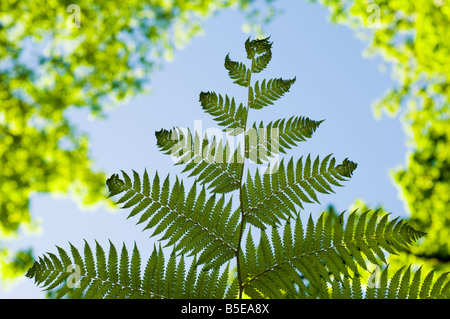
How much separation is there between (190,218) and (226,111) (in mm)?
265

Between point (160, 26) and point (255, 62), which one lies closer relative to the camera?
point (255, 62)

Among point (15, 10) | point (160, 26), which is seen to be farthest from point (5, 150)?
point (160, 26)

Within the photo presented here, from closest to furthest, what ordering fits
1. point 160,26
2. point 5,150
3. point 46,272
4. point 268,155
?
point 46,272
point 268,155
point 5,150
point 160,26

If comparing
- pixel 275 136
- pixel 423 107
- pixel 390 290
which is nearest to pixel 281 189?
pixel 275 136

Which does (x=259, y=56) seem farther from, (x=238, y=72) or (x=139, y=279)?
(x=139, y=279)

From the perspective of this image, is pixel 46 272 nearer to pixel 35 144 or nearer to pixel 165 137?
pixel 165 137

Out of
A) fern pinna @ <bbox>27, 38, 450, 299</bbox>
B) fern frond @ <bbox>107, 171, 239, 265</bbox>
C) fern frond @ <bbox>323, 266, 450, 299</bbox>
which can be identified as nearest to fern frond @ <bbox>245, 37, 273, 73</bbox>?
fern pinna @ <bbox>27, 38, 450, 299</bbox>

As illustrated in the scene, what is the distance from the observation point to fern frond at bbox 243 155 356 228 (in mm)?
832

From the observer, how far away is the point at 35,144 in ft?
22.4

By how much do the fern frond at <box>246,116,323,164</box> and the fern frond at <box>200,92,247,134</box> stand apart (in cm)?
3

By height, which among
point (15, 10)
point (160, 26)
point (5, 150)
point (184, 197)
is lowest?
point (184, 197)

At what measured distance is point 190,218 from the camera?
0.82m

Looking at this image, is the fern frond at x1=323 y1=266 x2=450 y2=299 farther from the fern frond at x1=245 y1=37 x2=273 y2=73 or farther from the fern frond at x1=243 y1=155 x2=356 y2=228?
the fern frond at x1=245 y1=37 x2=273 y2=73

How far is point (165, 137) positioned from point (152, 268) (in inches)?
11.0
